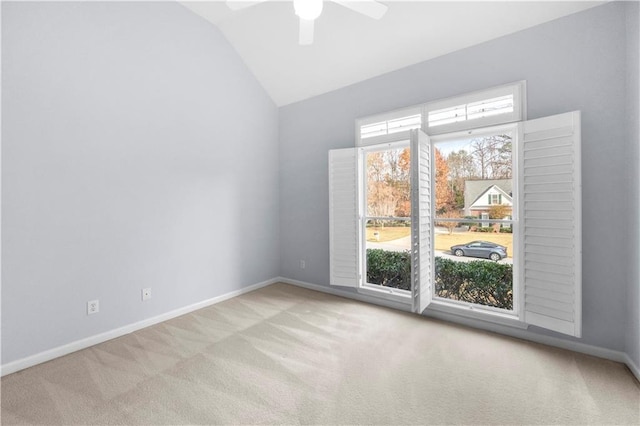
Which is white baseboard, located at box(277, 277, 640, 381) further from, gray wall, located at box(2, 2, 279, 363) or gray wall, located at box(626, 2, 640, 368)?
gray wall, located at box(2, 2, 279, 363)

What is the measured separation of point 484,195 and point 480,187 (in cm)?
9

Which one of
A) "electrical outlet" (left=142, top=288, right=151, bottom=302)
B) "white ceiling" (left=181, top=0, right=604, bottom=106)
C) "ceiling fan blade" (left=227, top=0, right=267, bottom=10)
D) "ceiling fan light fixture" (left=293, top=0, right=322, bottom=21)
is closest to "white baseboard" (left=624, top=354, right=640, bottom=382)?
"white ceiling" (left=181, top=0, right=604, bottom=106)

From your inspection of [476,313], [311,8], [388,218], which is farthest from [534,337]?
[311,8]

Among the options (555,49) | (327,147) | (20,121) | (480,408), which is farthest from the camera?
(327,147)

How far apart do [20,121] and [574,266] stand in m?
Result: 4.20

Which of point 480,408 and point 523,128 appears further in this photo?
point 523,128

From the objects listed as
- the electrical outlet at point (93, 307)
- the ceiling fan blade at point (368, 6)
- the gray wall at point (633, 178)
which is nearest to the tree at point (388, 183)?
the ceiling fan blade at point (368, 6)

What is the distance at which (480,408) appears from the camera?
164cm

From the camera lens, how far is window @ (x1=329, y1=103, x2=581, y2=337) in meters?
2.13

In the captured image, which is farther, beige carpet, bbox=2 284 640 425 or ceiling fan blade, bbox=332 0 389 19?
ceiling fan blade, bbox=332 0 389 19

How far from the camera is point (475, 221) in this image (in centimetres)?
273

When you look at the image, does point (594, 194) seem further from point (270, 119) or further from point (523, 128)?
point (270, 119)

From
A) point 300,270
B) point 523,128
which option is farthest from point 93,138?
point 523,128

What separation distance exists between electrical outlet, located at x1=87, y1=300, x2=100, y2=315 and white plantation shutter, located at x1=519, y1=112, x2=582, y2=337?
143 inches
